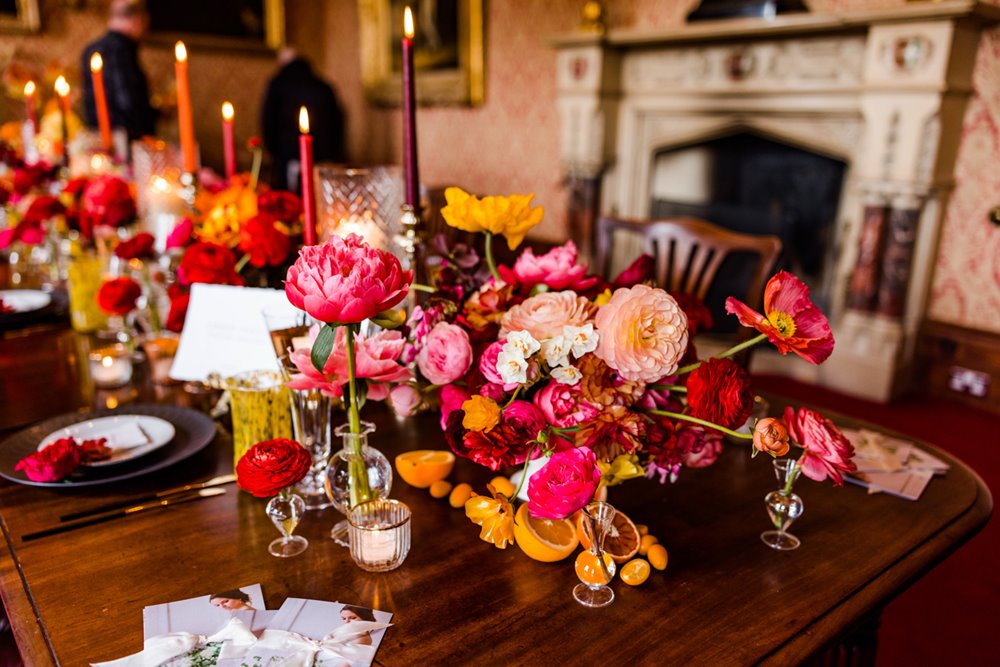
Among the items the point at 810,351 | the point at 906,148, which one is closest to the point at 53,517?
the point at 810,351

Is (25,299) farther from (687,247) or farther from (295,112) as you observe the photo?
(295,112)

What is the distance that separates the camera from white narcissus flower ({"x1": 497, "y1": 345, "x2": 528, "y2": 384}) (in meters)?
0.74

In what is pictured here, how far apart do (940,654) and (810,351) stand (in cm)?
126

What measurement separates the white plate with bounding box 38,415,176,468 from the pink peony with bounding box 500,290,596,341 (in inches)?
21.7

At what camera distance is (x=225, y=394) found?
3.97 feet

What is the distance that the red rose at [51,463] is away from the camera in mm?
922

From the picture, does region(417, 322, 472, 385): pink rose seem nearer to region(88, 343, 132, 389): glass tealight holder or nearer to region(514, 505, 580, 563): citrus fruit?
region(514, 505, 580, 563): citrus fruit

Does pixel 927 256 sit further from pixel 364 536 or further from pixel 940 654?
pixel 364 536

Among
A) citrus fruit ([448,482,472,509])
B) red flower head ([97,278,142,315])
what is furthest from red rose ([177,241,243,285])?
citrus fruit ([448,482,472,509])

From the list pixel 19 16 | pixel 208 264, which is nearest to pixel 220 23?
pixel 19 16

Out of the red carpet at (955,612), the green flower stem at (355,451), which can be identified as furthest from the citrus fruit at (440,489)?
the red carpet at (955,612)

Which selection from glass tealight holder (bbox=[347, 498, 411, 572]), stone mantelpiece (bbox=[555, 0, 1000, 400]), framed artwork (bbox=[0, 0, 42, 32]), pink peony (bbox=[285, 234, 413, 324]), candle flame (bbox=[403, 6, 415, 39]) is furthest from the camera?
framed artwork (bbox=[0, 0, 42, 32])

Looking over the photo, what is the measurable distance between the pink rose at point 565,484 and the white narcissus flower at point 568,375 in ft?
0.26

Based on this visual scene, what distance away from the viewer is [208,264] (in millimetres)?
1149
